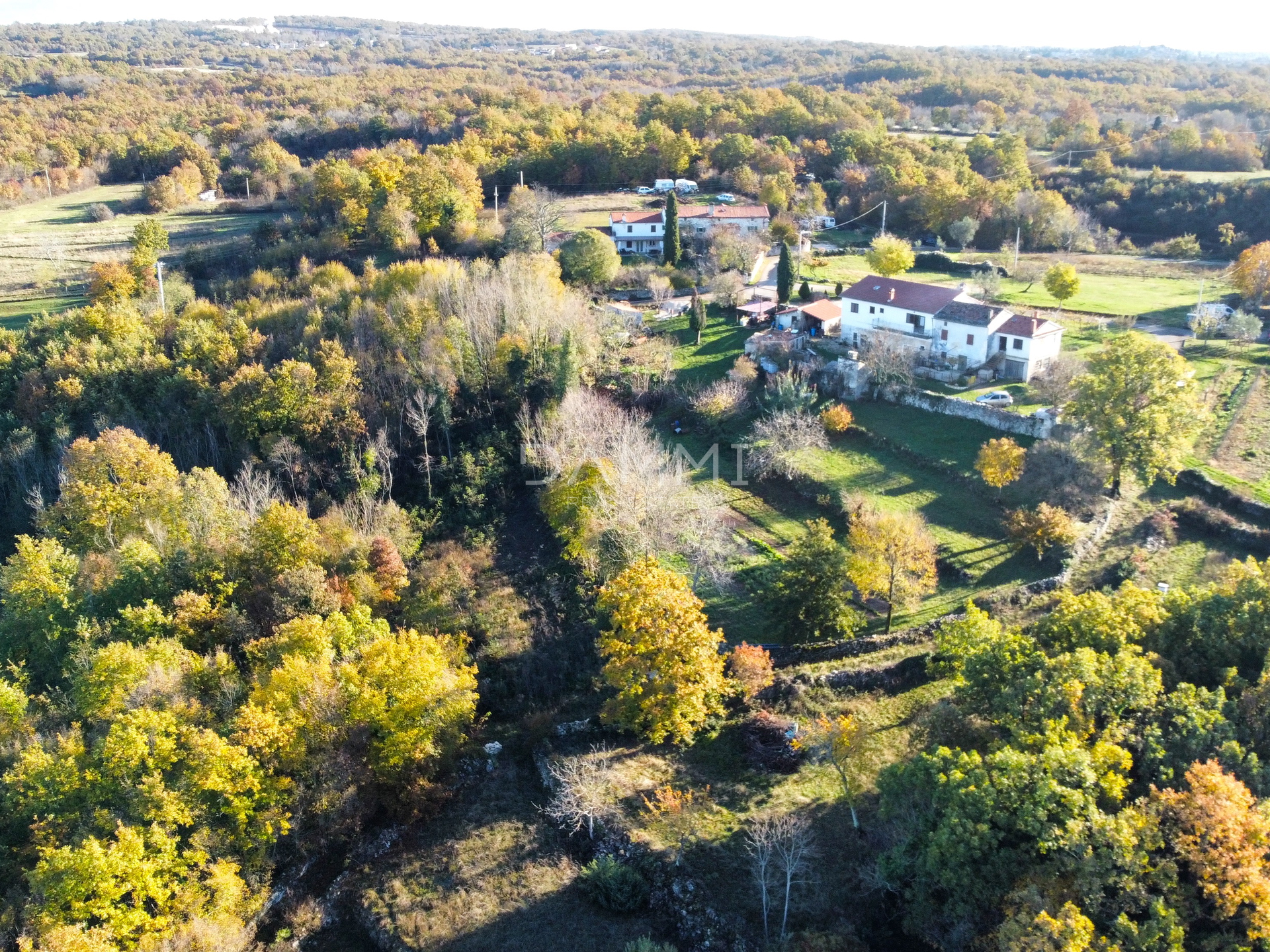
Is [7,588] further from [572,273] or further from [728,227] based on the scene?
[728,227]

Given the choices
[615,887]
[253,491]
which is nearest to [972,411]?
[615,887]

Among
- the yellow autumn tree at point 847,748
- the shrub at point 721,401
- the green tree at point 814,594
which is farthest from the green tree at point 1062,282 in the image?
the yellow autumn tree at point 847,748

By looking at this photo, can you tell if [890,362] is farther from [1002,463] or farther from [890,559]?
[890,559]

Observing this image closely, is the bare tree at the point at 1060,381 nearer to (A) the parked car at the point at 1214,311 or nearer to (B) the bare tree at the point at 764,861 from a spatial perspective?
(A) the parked car at the point at 1214,311

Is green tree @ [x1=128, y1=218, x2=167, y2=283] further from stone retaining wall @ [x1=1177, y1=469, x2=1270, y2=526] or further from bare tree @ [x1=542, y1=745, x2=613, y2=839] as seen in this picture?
stone retaining wall @ [x1=1177, y1=469, x2=1270, y2=526]

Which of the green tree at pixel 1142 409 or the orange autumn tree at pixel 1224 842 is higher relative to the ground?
the green tree at pixel 1142 409

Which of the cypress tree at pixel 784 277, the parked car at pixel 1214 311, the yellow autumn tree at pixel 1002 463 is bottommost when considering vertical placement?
the yellow autumn tree at pixel 1002 463

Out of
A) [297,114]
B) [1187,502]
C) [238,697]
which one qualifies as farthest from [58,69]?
[1187,502]
